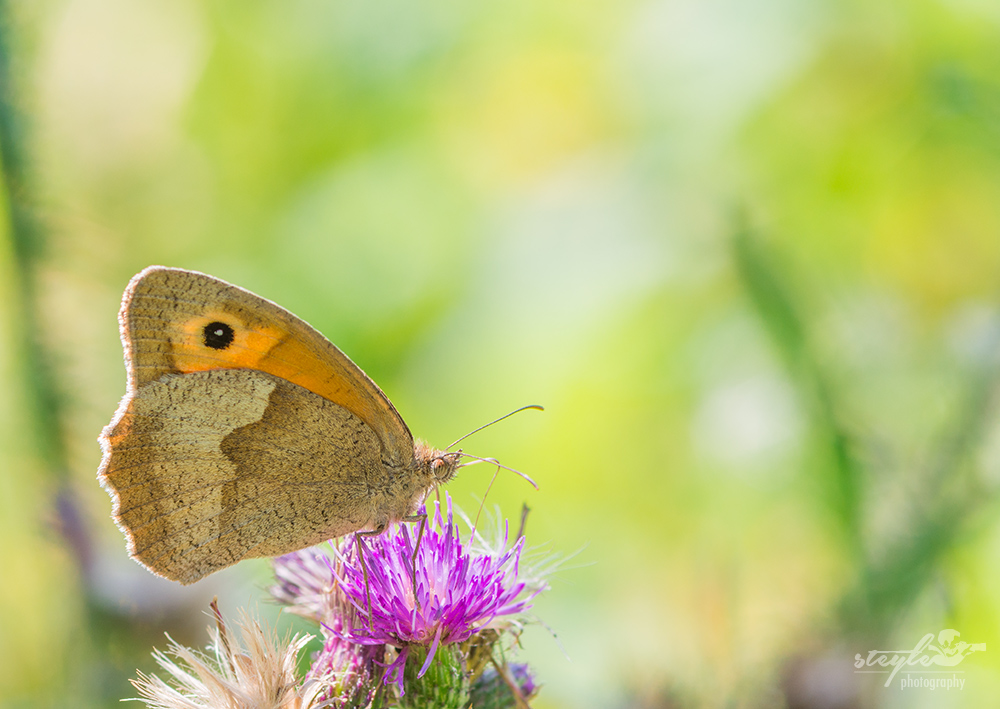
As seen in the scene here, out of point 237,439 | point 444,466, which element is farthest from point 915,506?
point 237,439

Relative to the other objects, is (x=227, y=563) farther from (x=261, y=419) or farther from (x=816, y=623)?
(x=816, y=623)

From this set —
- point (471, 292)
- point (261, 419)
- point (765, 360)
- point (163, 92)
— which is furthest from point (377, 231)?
point (261, 419)

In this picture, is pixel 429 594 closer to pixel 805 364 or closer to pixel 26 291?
pixel 26 291

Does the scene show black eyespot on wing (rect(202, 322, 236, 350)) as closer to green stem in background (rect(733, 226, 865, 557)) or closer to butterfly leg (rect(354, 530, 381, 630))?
butterfly leg (rect(354, 530, 381, 630))

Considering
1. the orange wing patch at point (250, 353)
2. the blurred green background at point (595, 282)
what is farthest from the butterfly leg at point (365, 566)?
the blurred green background at point (595, 282)

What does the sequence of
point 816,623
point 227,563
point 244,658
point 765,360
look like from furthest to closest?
point 765,360, point 816,623, point 227,563, point 244,658

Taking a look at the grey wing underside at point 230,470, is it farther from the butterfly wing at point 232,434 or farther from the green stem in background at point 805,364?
the green stem in background at point 805,364
